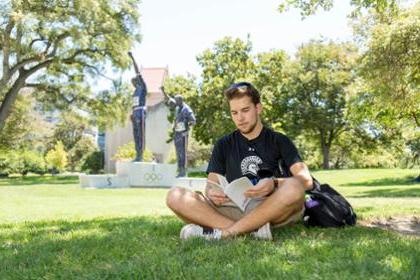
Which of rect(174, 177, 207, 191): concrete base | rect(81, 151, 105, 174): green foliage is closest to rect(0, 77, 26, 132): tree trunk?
rect(174, 177, 207, 191): concrete base

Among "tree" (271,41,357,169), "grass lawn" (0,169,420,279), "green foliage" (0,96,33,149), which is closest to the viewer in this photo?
"grass lawn" (0,169,420,279)

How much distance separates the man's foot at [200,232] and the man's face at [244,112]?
0.92 metres

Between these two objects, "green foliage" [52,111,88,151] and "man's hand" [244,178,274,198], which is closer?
"man's hand" [244,178,274,198]

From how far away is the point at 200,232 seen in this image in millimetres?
4223

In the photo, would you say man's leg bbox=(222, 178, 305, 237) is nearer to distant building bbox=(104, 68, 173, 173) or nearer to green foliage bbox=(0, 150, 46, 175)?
green foliage bbox=(0, 150, 46, 175)

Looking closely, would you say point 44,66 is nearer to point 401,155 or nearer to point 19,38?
point 19,38

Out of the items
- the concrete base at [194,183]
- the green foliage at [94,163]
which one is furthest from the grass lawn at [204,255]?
the green foliage at [94,163]

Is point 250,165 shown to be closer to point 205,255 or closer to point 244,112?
point 244,112

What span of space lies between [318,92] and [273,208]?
125ft

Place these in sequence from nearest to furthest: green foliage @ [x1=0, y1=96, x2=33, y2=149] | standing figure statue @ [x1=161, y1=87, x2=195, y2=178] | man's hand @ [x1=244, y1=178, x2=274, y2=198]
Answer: man's hand @ [x1=244, y1=178, x2=274, y2=198] < standing figure statue @ [x1=161, y1=87, x2=195, y2=178] < green foliage @ [x1=0, y1=96, x2=33, y2=149]

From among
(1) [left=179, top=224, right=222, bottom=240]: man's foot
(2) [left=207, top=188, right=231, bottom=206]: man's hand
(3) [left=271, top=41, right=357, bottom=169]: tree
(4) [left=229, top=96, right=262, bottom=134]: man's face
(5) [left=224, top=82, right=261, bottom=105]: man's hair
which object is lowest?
(1) [left=179, top=224, right=222, bottom=240]: man's foot

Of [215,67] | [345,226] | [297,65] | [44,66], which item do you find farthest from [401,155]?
[345,226]

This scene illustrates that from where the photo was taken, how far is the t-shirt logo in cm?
445

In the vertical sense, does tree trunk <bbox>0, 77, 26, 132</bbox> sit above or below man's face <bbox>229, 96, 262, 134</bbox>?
above
